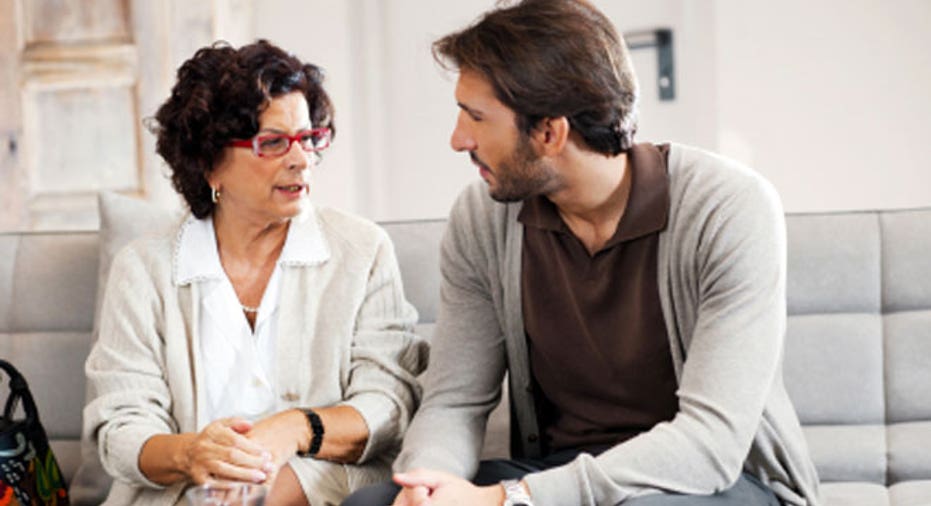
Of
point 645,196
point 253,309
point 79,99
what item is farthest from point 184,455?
point 79,99

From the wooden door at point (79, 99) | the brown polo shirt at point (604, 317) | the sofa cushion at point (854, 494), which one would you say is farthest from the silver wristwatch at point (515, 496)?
the wooden door at point (79, 99)

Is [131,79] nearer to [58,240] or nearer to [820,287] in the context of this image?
[58,240]

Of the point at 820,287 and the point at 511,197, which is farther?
the point at 820,287

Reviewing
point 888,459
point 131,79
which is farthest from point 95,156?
point 888,459

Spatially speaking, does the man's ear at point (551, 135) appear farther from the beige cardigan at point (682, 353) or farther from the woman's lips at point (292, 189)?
the woman's lips at point (292, 189)

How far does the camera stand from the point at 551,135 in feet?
5.80

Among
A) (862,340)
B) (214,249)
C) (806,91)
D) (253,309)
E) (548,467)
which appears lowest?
(548,467)

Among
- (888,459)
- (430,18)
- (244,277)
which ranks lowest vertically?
(888,459)

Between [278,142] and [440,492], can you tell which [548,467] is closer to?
[440,492]

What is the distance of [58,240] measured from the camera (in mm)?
2551

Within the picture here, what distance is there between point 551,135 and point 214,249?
71cm

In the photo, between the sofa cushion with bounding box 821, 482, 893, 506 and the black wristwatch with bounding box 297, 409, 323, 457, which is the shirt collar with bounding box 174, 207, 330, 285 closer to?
the black wristwatch with bounding box 297, 409, 323, 457

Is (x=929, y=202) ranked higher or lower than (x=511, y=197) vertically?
lower

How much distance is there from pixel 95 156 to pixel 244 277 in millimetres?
2167
